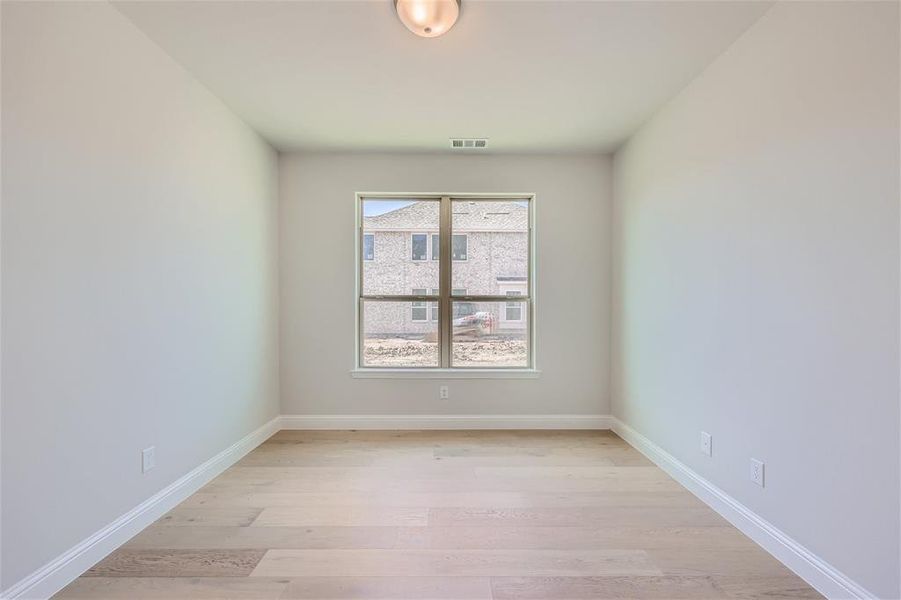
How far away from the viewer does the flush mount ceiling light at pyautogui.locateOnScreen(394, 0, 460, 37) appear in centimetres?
176

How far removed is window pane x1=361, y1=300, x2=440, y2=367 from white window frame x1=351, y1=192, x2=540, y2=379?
57mm

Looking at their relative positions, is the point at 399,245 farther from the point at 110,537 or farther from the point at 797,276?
the point at 797,276

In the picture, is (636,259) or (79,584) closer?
(79,584)

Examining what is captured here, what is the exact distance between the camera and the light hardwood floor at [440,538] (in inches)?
65.0

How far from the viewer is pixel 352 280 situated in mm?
3689

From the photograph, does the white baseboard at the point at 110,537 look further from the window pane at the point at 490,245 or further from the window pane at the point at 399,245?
the window pane at the point at 490,245

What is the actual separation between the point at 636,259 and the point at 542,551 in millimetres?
2307

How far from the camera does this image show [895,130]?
1.39 metres

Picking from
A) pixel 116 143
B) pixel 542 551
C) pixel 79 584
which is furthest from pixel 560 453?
pixel 116 143

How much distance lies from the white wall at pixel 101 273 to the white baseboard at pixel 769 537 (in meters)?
3.13

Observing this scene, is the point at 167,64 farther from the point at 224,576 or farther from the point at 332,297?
the point at 224,576

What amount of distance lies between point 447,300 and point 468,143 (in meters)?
1.43

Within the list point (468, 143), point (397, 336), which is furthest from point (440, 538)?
Result: point (468, 143)

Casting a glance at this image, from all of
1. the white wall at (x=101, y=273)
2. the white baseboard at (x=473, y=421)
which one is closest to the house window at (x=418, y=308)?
the white baseboard at (x=473, y=421)
